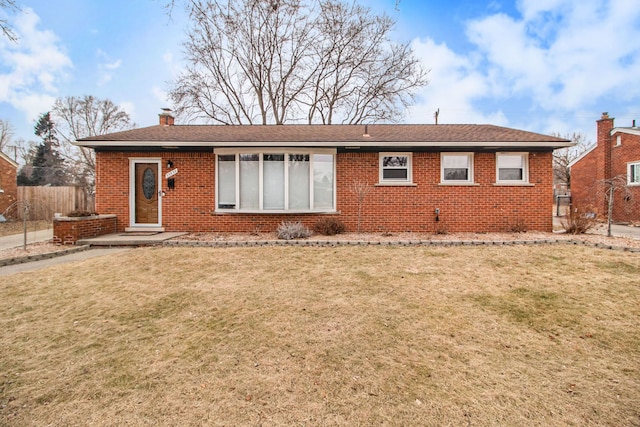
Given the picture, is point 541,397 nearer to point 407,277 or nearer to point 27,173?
point 407,277

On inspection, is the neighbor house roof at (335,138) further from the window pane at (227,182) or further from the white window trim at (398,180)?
the window pane at (227,182)

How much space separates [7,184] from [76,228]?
45.3 feet

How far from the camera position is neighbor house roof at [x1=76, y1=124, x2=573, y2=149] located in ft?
29.6

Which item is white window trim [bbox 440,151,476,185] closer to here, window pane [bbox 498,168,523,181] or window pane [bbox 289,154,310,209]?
window pane [bbox 498,168,523,181]

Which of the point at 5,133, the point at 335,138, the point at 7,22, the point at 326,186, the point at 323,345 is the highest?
the point at 5,133

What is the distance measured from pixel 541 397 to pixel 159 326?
3855mm

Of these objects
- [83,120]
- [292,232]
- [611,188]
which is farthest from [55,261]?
[83,120]

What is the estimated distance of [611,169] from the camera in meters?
15.6

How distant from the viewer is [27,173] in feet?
92.5

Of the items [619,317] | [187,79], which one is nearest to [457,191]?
[619,317]

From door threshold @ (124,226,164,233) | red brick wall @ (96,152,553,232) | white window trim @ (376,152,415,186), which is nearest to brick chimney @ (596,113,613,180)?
red brick wall @ (96,152,553,232)

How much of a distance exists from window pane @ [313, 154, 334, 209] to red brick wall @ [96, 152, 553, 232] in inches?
10.7

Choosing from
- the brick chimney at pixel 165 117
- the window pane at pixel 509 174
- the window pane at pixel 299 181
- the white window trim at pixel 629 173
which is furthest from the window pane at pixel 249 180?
the white window trim at pixel 629 173

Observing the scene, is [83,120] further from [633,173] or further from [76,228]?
[633,173]
